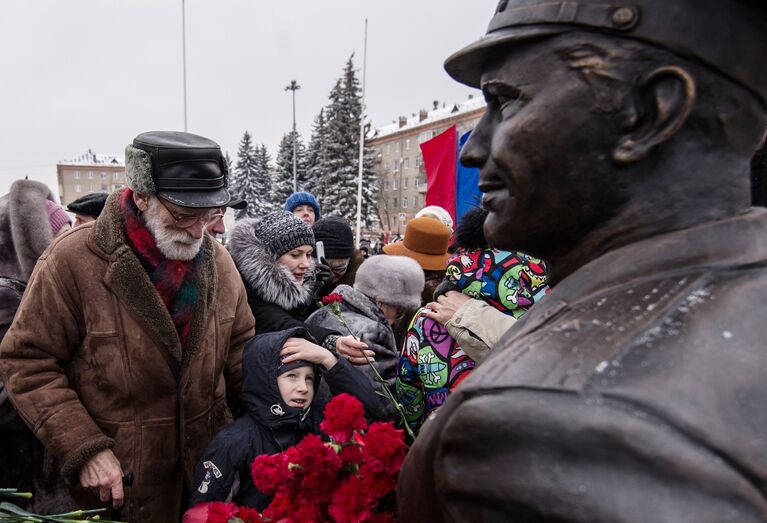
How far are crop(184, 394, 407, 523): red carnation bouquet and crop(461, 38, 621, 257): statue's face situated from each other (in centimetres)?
63

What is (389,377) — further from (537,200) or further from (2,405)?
(537,200)

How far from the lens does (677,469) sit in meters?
0.62

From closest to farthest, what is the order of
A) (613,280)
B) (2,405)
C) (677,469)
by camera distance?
(677,469) < (613,280) < (2,405)

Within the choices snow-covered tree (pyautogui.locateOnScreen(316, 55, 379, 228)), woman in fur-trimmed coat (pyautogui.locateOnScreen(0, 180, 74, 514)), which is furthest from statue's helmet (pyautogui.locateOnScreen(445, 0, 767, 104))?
snow-covered tree (pyautogui.locateOnScreen(316, 55, 379, 228))

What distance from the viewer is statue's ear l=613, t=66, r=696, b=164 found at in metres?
0.84

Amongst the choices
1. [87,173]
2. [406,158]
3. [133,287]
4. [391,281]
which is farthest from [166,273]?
[87,173]

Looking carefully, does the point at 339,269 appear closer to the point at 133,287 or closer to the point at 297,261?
the point at 297,261

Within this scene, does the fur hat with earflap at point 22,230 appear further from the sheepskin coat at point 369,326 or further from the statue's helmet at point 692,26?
the statue's helmet at point 692,26

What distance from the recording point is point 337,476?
138 centimetres

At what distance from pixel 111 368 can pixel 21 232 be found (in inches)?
53.7

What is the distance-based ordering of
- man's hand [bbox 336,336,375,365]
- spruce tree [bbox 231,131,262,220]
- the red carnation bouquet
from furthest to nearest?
1. spruce tree [bbox 231,131,262,220]
2. man's hand [bbox 336,336,375,365]
3. the red carnation bouquet

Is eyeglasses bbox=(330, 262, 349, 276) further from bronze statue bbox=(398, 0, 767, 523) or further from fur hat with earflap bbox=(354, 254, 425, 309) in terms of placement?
bronze statue bbox=(398, 0, 767, 523)

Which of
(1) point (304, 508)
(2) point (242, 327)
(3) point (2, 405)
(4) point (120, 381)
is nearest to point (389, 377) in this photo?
(2) point (242, 327)

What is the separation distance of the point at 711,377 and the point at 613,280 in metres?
0.24
